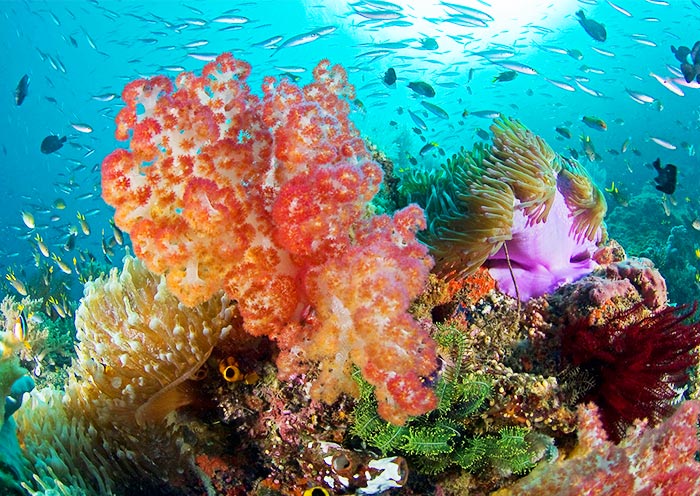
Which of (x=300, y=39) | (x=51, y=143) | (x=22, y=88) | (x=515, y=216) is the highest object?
(x=515, y=216)

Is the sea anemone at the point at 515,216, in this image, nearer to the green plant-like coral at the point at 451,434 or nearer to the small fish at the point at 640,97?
the green plant-like coral at the point at 451,434

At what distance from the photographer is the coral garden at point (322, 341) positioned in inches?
81.3

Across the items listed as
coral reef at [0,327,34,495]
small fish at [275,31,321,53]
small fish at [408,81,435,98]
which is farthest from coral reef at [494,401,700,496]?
small fish at [275,31,321,53]

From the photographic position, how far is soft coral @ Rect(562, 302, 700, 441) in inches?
98.4

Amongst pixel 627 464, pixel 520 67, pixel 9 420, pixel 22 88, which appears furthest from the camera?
pixel 520 67

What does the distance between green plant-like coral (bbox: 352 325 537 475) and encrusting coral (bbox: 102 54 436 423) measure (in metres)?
0.29

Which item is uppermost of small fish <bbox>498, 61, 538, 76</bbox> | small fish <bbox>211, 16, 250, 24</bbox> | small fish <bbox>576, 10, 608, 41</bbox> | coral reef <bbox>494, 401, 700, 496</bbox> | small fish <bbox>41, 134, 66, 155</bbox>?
small fish <bbox>576, 10, 608, 41</bbox>

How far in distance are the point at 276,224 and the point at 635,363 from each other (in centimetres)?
223

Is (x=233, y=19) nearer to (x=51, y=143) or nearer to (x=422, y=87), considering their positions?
(x=51, y=143)

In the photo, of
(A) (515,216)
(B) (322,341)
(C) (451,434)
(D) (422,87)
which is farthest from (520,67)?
(B) (322,341)

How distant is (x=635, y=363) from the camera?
2.46 meters

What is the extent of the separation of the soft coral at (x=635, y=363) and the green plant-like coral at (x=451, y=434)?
623 millimetres

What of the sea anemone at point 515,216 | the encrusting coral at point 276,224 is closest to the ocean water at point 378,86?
the encrusting coral at point 276,224

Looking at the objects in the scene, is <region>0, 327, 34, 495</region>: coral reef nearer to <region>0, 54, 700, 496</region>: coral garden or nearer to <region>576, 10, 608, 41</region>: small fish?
<region>0, 54, 700, 496</region>: coral garden
